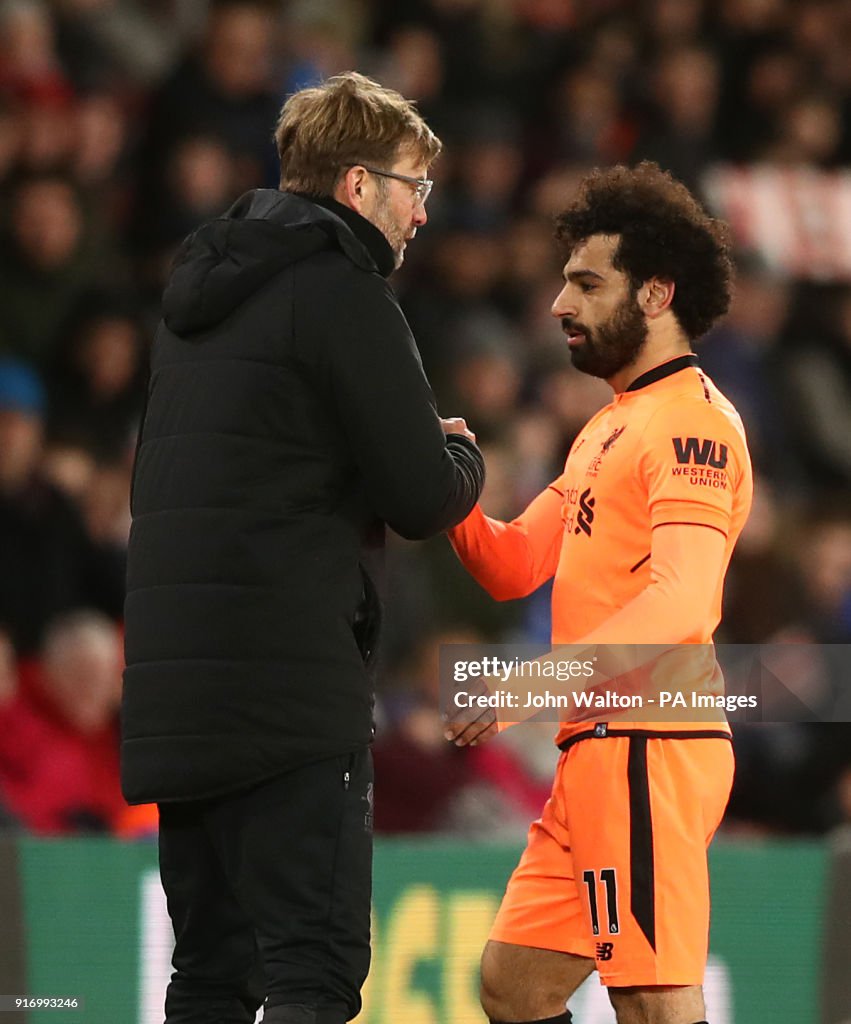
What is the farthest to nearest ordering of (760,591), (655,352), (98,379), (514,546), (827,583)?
(827,583) → (760,591) → (98,379) → (514,546) → (655,352)

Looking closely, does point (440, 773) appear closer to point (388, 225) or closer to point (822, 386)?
point (388, 225)

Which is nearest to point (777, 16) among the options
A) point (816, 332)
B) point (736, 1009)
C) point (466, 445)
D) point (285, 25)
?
point (816, 332)

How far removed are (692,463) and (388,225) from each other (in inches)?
26.5

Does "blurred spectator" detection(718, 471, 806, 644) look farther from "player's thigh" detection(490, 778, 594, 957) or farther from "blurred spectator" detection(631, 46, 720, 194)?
"player's thigh" detection(490, 778, 594, 957)

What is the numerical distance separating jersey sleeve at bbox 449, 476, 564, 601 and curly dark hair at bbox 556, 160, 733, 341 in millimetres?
448

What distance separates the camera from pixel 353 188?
3.08m

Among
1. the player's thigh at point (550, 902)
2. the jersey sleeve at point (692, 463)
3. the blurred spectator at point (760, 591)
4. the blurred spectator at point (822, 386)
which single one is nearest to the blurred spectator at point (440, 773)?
the blurred spectator at point (760, 591)

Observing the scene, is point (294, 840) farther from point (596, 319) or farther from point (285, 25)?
point (285, 25)

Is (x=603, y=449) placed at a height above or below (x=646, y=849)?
above

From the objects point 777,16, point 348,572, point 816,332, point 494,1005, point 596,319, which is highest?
point 777,16

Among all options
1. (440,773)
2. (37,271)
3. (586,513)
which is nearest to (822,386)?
(440,773)

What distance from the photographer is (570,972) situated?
→ 3.38m

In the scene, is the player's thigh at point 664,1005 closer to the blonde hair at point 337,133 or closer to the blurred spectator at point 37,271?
the blonde hair at point 337,133

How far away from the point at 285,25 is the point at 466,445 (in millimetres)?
4981
